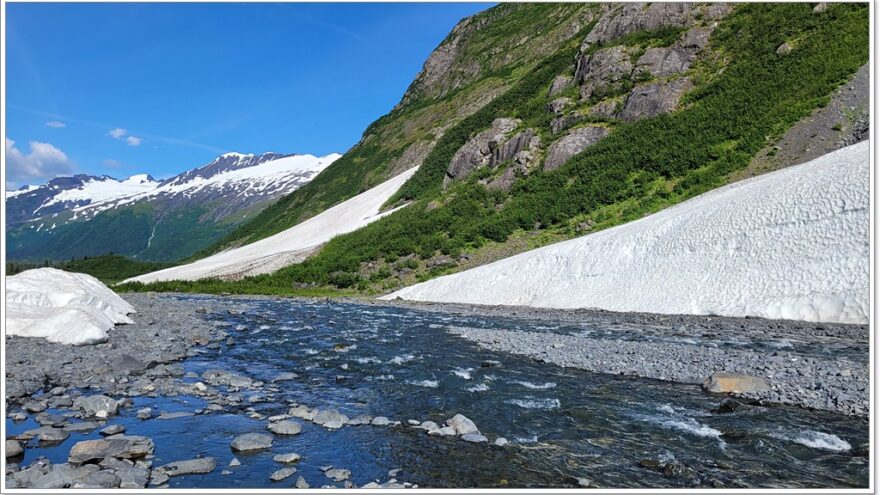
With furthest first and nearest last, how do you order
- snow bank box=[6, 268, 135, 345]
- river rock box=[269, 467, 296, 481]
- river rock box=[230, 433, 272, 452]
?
snow bank box=[6, 268, 135, 345], river rock box=[230, 433, 272, 452], river rock box=[269, 467, 296, 481]

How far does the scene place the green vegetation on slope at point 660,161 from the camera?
3903 centimetres

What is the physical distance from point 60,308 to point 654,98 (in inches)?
2096

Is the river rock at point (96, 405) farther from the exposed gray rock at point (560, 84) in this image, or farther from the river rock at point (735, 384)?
the exposed gray rock at point (560, 84)

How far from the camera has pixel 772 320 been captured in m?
17.7

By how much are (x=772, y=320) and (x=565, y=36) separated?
81.3 m

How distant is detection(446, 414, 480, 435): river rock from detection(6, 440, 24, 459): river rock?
6760 millimetres

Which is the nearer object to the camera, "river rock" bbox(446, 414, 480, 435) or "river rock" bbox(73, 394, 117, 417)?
"river rock" bbox(446, 414, 480, 435)

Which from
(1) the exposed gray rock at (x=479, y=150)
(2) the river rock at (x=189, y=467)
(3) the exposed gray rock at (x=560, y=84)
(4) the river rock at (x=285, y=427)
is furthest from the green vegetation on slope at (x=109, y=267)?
(2) the river rock at (x=189, y=467)

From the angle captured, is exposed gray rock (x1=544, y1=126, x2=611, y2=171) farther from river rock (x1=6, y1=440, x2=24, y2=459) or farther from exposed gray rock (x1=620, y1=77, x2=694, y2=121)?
river rock (x1=6, y1=440, x2=24, y2=459)

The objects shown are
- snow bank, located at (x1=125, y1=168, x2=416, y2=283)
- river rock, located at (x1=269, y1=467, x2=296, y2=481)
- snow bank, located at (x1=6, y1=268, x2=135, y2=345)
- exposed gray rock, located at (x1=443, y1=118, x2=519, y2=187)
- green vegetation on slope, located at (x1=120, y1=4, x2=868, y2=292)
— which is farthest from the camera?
exposed gray rock, located at (x1=443, y1=118, x2=519, y2=187)

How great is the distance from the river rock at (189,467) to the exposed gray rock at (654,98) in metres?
53.2

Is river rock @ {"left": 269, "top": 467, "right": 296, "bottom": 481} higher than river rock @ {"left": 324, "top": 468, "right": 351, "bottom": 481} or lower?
higher

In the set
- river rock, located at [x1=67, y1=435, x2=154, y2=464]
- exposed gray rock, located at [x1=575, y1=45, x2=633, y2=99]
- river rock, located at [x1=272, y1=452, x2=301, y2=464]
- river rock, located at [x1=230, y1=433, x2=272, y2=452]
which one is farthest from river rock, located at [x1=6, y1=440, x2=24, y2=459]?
exposed gray rock, located at [x1=575, y1=45, x2=633, y2=99]

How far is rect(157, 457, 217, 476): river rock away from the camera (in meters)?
6.79
